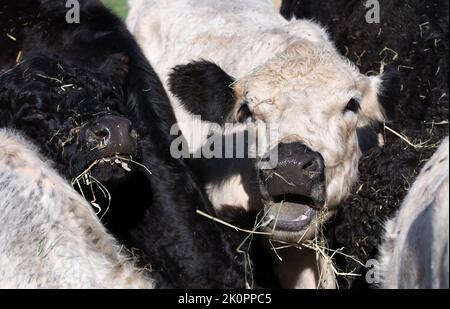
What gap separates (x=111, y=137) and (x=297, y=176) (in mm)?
1049

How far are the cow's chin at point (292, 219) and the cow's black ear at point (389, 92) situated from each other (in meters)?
1.14

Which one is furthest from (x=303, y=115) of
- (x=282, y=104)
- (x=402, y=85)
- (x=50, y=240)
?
(x=50, y=240)

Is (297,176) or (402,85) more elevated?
(297,176)

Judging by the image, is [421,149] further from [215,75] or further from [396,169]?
[215,75]

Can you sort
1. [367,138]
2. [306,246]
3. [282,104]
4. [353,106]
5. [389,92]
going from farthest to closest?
1. [367,138]
2. [389,92]
3. [353,106]
4. [282,104]
5. [306,246]

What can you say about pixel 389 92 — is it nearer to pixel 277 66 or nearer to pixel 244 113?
pixel 277 66

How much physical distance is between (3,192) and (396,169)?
8.06ft

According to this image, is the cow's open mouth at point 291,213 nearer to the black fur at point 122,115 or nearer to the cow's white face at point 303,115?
the cow's white face at point 303,115

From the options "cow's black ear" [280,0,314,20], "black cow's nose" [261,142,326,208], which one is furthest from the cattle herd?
"cow's black ear" [280,0,314,20]

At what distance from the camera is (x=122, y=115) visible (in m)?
5.73

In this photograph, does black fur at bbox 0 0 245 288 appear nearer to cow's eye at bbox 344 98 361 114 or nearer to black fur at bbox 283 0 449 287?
black fur at bbox 283 0 449 287

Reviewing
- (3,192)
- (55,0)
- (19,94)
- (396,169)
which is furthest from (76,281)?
(55,0)

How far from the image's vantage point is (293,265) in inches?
256

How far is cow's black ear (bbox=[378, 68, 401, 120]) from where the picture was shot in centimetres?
656
